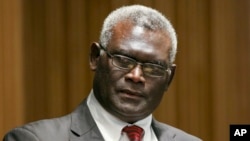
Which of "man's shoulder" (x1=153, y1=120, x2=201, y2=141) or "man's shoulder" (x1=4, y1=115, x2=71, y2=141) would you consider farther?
"man's shoulder" (x1=153, y1=120, x2=201, y2=141)

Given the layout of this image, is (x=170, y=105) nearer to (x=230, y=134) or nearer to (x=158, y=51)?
(x=230, y=134)

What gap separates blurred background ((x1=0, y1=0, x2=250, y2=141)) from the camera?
99.0 inches

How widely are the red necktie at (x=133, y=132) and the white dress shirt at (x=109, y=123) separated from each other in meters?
0.01

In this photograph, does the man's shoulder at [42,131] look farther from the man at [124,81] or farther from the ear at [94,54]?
the ear at [94,54]

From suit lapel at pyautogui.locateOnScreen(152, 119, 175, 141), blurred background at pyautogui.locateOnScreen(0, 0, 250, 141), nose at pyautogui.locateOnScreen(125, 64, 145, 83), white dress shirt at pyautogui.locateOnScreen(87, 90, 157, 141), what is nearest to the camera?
nose at pyautogui.locateOnScreen(125, 64, 145, 83)

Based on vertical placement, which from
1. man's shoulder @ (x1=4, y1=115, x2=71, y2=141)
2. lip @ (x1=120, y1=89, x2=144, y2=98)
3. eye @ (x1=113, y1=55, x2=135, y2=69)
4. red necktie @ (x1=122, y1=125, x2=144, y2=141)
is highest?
eye @ (x1=113, y1=55, x2=135, y2=69)

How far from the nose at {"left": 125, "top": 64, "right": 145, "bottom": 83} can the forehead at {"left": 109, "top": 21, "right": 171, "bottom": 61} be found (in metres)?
0.03

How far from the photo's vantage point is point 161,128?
1.70 meters

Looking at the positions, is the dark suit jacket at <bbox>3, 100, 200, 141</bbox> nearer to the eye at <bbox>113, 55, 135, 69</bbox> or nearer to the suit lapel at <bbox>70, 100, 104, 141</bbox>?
the suit lapel at <bbox>70, 100, 104, 141</bbox>

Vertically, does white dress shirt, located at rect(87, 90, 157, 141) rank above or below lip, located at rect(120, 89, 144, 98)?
below

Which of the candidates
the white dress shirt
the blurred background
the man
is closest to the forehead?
the man

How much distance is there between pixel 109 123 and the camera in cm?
156

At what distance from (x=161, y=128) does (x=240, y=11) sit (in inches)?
40.8

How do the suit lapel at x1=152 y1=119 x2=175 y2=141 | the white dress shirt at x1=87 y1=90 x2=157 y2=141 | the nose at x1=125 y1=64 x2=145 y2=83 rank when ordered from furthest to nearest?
the suit lapel at x1=152 y1=119 x2=175 y2=141 < the white dress shirt at x1=87 y1=90 x2=157 y2=141 < the nose at x1=125 y1=64 x2=145 y2=83
